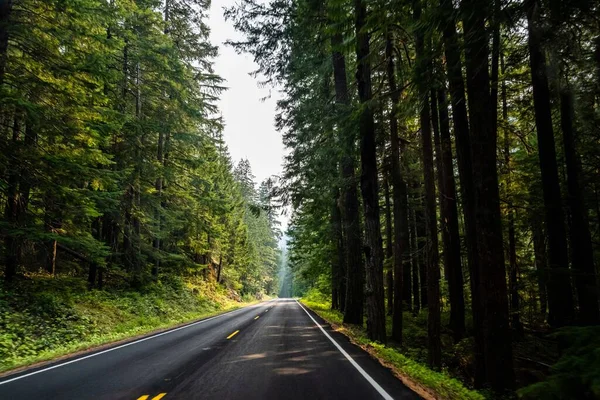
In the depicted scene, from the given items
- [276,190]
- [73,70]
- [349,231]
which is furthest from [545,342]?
[73,70]

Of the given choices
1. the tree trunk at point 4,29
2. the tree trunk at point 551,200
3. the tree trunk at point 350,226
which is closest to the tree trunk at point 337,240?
the tree trunk at point 350,226

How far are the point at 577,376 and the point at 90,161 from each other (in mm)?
13969

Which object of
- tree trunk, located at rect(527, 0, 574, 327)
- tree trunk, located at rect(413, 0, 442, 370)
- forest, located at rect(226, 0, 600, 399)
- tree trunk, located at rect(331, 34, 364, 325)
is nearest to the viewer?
forest, located at rect(226, 0, 600, 399)

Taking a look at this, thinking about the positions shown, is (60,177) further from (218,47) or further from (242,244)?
(242,244)

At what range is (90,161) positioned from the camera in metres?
12.2

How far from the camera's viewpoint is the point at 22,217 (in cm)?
1188

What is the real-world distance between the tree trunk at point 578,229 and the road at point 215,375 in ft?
18.1

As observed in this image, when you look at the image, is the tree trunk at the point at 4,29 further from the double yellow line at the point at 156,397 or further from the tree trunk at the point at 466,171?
the tree trunk at the point at 466,171

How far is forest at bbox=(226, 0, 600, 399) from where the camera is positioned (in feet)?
20.0

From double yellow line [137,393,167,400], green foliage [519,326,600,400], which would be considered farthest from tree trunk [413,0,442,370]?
double yellow line [137,393,167,400]

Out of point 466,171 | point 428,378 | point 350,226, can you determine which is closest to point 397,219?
point 350,226

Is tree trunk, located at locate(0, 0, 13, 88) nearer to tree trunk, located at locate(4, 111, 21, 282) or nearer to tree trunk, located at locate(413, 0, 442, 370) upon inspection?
tree trunk, located at locate(4, 111, 21, 282)

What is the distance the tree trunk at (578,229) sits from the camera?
8.38 meters

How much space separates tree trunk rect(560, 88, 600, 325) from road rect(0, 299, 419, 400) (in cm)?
553
